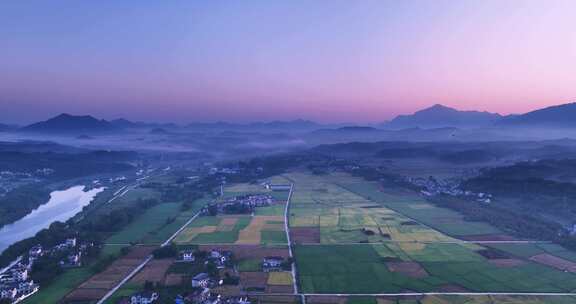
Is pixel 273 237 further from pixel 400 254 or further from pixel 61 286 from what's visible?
pixel 61 286

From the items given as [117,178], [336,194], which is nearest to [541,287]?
[336,194]

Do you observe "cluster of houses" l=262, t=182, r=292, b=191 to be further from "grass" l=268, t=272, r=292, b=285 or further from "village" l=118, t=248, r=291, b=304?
"grass" l=268, t=272, r=292, b=285

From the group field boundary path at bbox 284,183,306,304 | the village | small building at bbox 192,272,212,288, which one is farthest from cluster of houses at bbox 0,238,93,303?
field boundary path at bbox 284,183,306,304

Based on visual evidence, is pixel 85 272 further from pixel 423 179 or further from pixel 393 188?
pixel 423 179

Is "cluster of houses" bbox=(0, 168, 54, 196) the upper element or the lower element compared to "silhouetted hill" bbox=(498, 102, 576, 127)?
lower

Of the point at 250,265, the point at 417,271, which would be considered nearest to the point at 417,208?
the point at 417,271

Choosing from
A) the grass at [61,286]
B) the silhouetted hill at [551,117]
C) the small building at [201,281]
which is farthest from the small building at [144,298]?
the silhouetted hill at [551,117]

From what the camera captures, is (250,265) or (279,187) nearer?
A: (250,265)
